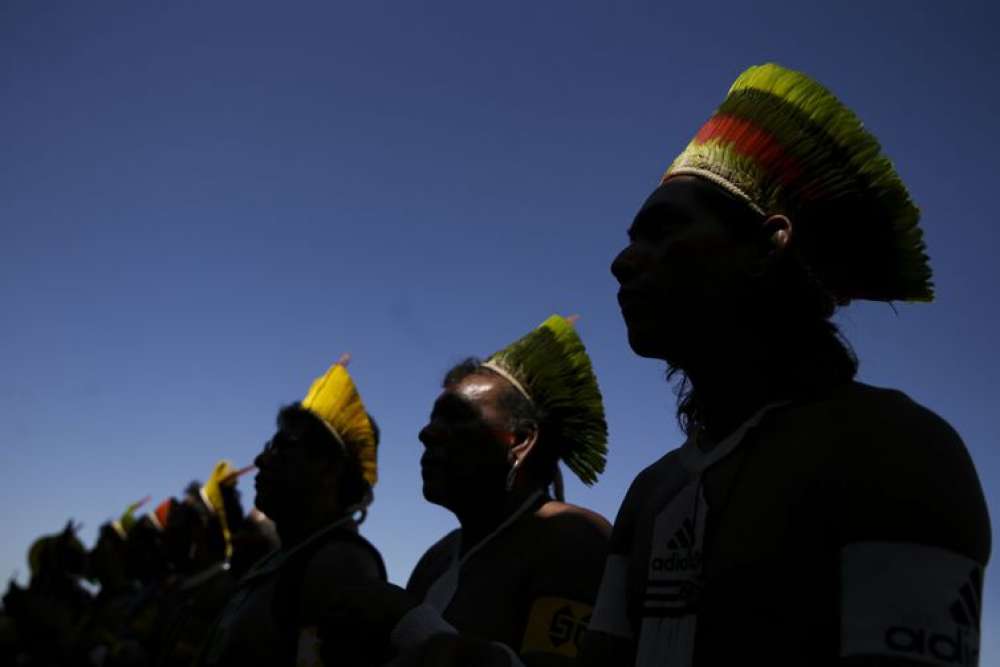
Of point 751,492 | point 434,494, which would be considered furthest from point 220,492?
point 751,492

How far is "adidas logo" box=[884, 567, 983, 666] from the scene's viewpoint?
131 cm

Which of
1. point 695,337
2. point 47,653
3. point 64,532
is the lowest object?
point 47,653

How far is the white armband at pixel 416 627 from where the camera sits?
243 centimetres

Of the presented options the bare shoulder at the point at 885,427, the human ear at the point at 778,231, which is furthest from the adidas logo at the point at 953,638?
the human ear at the point at 778,231

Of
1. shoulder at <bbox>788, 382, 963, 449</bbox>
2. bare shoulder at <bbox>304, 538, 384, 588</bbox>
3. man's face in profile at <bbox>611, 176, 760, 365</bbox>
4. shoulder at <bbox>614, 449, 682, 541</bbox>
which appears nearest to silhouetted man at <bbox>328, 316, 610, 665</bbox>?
bare shoulder at <bbox>304, 538, 384, 588</bbox>

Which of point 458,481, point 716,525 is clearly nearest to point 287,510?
point 458,481

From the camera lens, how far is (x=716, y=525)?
1.73 metres

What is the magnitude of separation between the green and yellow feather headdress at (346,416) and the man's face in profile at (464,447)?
1.39m

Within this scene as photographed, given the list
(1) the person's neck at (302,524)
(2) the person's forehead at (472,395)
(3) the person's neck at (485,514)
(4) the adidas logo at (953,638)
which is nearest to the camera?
(4) the adidas logo at (953,638)

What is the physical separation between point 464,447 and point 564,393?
0.80 m

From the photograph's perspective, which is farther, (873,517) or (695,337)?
(695,337)

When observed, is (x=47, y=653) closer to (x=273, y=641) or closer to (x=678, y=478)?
(x=273, y=641)

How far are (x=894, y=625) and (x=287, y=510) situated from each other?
14.1ft

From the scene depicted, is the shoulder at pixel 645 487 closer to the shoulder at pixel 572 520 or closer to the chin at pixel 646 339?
the chin at pixel 646 339
